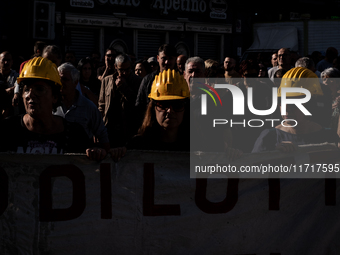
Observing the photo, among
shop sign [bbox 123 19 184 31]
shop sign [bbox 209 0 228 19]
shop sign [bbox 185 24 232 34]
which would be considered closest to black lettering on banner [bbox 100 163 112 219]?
shop sign [bbox 123 19 184 31]

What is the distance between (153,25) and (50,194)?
794 inches

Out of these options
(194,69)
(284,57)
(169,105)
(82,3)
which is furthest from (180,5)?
(169,105)

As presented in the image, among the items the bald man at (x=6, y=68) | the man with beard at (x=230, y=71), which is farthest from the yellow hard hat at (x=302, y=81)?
the bald man at (x=6, y=68)

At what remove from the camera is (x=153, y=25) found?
75.7 ft

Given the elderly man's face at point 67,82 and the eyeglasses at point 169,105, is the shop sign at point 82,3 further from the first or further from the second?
the eyeglasses at point 169,105

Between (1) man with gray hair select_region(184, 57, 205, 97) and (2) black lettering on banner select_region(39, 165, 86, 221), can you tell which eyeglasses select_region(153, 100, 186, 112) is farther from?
(1) man with gray hair select_region(184, 57, 205, 97)

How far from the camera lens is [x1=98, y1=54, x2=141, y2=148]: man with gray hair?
6.82 m

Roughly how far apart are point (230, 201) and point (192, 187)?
30 centimetres

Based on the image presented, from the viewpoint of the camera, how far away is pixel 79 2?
20672 millimetres

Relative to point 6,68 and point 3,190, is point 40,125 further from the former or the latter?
point 6,68

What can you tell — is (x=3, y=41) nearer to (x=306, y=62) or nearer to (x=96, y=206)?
(x=306, y=62)

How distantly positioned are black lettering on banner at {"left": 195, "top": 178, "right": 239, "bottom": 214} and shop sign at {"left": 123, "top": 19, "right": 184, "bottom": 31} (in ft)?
62.7

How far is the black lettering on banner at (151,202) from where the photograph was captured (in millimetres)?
3658

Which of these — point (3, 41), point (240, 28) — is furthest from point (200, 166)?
point (240, 28)
